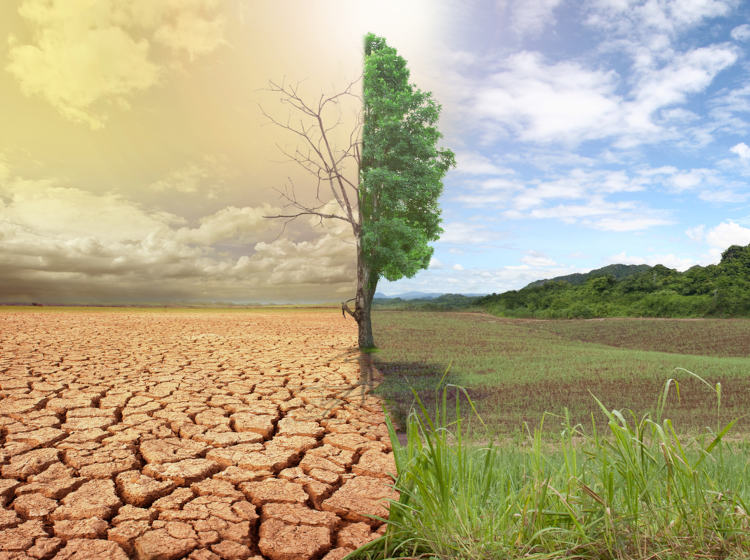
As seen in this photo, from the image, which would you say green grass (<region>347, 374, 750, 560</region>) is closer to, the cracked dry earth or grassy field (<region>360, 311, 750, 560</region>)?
grassy field (<region>360, 311, 750, 560</region>)

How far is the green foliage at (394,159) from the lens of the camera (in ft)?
33.9

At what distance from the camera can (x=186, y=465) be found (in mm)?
3875

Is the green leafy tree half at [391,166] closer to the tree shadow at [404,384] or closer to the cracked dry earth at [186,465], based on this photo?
the tree shadow at [404,384]

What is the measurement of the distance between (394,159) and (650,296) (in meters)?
21.9

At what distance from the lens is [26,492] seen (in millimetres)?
3379

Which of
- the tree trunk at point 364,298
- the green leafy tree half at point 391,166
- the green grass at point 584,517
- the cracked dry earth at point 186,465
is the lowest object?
the cracked dry earth at point 186,465

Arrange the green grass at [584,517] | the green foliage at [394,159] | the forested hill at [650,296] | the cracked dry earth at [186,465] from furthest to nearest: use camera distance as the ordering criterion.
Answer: the forested hill at [650,296] → the green foliage at [394,159] → the cracked dry earth at [186,465] → the green grass at [584,517]

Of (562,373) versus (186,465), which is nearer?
(186,465)

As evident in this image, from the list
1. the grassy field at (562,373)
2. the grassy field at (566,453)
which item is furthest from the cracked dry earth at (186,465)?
the grassy field at (562,373)

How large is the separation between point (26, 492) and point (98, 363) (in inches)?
224

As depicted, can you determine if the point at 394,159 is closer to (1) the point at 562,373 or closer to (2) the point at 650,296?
(1) the point at 562,373

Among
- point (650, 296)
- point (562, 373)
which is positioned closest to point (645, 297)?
point (650, 296)

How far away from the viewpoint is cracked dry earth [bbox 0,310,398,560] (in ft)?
9.25

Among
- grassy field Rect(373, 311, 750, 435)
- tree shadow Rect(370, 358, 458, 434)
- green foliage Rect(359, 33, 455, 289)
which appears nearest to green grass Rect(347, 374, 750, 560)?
grassy field Rect(373, 311, 750, 435)
